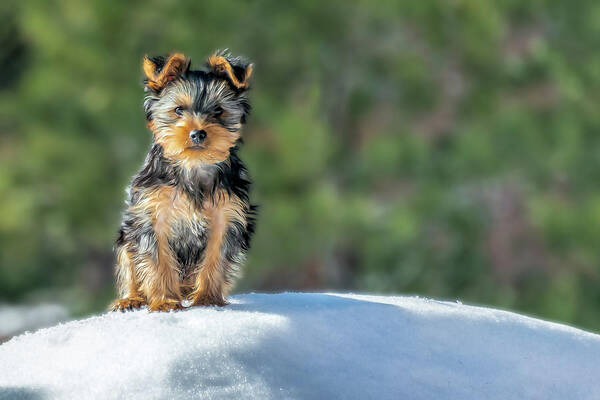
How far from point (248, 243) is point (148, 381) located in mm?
797

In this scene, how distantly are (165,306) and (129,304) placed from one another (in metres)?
0.23

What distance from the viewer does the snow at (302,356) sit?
246 cm

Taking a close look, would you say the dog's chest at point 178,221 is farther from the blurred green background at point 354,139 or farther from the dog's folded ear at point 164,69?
the blurred green background at point 354,139

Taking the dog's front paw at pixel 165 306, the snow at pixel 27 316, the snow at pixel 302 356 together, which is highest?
the dog's front paw at pixel 165 306

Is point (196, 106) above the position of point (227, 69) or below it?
below

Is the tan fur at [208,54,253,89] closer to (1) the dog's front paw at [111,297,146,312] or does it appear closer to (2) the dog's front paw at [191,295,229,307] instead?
(2) the dog's front paw at [191,295,229,307]

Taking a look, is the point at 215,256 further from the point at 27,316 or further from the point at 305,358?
the point at 27,316

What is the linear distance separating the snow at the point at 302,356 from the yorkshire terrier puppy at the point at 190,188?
0.15 metres

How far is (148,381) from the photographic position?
7.97ft

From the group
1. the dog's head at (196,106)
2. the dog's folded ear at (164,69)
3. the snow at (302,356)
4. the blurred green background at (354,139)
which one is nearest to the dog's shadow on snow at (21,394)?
the snow at (302,356)

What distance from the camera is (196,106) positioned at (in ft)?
9.48

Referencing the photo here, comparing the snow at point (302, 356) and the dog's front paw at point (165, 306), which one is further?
the dog's front paw at point (165, 306)

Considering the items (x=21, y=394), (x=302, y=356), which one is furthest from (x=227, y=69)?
(x=21, y=394)

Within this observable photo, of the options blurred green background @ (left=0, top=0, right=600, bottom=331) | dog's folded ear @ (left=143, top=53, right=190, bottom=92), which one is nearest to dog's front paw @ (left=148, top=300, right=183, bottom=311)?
dog's folded ear @ (left=143, top=53, right=190, bottom=92)
